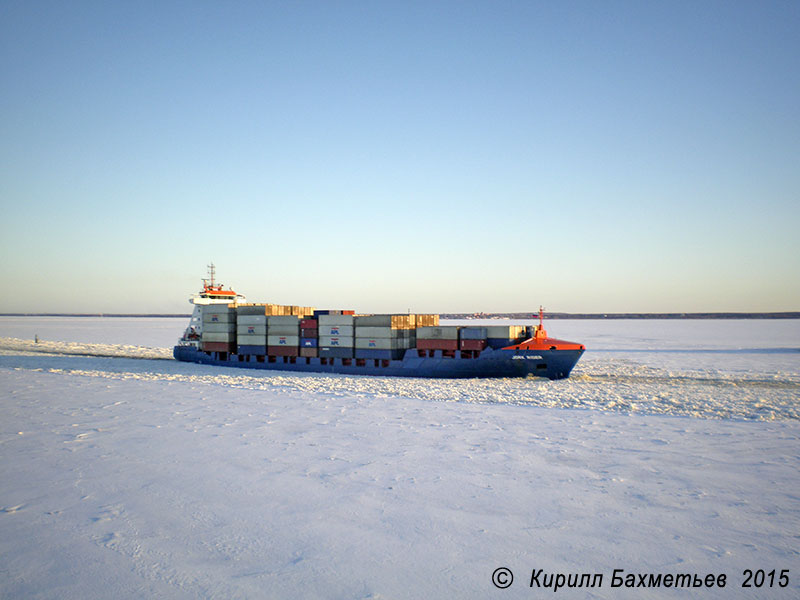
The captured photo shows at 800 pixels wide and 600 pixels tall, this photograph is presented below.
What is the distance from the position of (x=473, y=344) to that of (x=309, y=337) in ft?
37.4

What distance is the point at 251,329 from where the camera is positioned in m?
32.4

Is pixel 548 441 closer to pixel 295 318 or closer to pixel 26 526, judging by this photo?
pixel 26 526

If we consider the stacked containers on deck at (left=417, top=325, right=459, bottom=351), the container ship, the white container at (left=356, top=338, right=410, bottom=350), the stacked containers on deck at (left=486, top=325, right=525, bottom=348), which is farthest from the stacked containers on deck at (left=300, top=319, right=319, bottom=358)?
the stacked containers on deck at (left=486, top=325, right=525, bottom=348)

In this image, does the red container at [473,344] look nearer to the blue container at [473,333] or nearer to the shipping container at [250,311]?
the blue container at [473,333]

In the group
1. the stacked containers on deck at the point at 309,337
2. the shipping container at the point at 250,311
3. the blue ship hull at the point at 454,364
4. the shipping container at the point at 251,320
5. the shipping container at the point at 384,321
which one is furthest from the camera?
the shipping container at the point at 250,311

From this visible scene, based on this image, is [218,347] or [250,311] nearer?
[250,311]

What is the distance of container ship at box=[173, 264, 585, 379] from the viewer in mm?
25719

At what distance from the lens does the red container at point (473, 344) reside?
86.3ft

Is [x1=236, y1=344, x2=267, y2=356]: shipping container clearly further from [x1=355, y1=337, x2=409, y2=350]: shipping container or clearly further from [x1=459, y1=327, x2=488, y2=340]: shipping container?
[x1=459, y1=327, x2=488, y2=340]: shipping container

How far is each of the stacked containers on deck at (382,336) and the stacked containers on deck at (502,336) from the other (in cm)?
543

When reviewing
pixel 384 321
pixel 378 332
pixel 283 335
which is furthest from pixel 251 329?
pixel 384 321

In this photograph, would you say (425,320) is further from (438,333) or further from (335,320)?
(335,320)

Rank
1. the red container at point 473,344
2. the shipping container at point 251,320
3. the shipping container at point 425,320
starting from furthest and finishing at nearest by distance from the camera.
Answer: the shipping container at point 251,320 < the shipping container at point 425,320 < the red container at point 473,344

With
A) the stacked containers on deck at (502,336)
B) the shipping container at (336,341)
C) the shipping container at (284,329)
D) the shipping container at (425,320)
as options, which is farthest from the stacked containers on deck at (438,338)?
the shipping container at (284,329)
